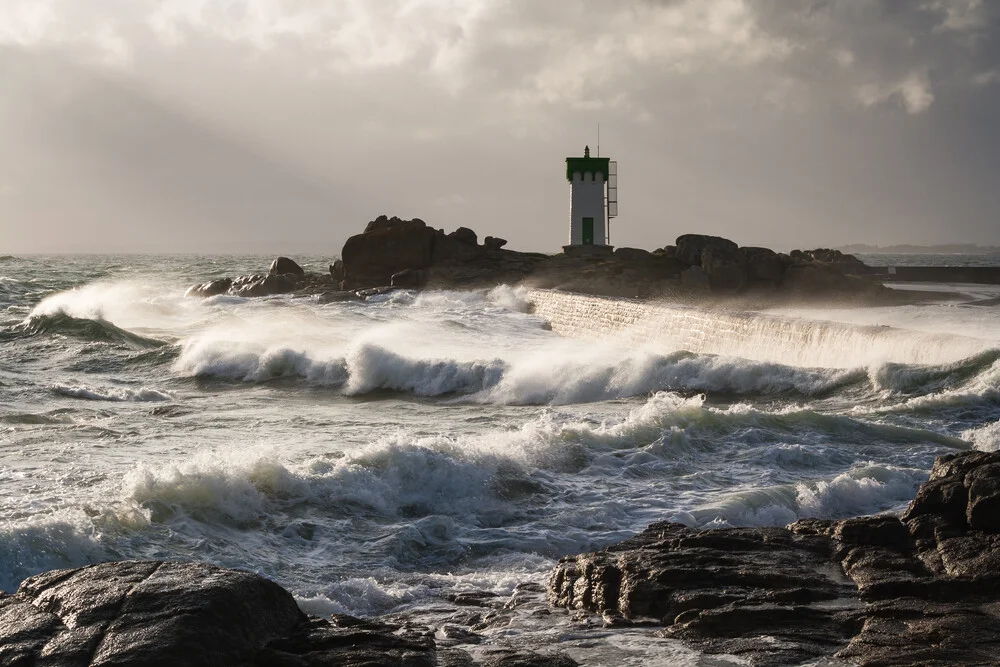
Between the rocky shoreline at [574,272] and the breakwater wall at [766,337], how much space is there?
714 centimetres

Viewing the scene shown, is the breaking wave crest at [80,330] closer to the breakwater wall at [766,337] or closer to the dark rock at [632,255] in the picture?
the breakwater wall at [766,337]

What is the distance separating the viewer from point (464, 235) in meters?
35.9

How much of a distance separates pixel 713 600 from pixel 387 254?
3065 centimetres

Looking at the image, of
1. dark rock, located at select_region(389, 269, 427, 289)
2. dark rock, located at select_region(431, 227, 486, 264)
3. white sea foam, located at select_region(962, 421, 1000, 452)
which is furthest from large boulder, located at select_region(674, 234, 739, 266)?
white sea foam, located at select_region(962, 421, 1000, 452)

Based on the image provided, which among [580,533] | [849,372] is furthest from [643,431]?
[849,372]

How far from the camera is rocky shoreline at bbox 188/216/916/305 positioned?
2766 centimetres

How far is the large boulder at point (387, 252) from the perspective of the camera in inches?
1377

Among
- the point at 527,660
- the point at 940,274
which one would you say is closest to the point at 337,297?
the point at 940,274

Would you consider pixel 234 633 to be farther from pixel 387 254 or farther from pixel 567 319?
pixel 387 254

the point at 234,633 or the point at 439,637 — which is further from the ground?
the point at 234,633

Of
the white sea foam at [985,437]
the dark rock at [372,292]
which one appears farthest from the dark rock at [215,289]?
the white sea foam at [985,437]

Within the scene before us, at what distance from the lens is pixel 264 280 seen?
119 feet

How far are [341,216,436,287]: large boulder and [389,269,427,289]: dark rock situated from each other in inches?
29.5

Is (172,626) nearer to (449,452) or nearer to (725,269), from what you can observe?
(449,452)
